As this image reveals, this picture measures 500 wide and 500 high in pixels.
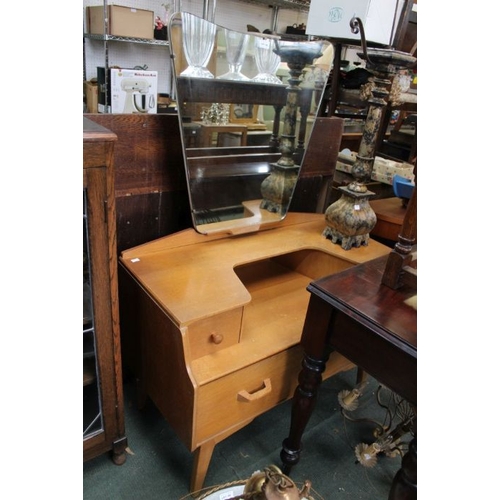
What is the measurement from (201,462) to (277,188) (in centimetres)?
89

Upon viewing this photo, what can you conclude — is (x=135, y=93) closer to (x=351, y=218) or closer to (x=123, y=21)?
(x=123, y=21)

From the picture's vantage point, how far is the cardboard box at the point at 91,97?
238cm

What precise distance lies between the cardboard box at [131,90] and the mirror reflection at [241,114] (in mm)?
1075

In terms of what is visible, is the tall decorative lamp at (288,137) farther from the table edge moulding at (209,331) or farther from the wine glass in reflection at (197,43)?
the wine glass in reflection at (197,43)

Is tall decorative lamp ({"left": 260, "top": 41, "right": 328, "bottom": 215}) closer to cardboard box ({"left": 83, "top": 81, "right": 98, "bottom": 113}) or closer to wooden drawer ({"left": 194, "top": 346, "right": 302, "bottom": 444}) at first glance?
wooden drawer ({"left": 194, "top": 346, "right": 302, "bottom": 444})

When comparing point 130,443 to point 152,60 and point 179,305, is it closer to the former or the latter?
point 179,305

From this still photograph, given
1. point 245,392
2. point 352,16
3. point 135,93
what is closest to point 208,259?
point 245,392

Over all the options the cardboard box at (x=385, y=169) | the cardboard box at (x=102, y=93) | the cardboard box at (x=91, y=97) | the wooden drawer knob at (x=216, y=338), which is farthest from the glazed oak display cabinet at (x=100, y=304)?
the cardboard box at (x=91, y=97)

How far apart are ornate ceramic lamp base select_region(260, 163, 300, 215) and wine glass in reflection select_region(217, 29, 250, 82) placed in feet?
1.10

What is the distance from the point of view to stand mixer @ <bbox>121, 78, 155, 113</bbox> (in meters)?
2.18
